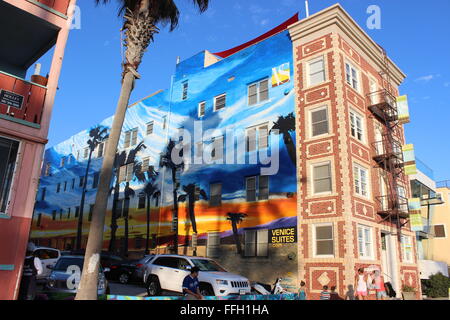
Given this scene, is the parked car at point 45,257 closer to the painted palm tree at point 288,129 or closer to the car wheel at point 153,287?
the car wheel at point 153,287

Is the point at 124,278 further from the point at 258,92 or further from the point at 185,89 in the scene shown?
the point at 185,89

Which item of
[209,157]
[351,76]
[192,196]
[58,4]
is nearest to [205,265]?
[58,4]

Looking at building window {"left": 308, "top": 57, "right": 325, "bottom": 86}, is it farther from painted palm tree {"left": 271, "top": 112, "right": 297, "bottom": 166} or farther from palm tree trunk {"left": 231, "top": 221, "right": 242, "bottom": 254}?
palm tree trunk {"left": 231, "top": 221, "right": 242, "bottom": 254}

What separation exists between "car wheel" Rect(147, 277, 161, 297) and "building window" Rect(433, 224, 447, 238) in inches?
1341

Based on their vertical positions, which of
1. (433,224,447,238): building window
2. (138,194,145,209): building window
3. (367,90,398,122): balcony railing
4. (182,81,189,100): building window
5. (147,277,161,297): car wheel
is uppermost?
(182,81,189,100): building window

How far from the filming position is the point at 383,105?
23.4m

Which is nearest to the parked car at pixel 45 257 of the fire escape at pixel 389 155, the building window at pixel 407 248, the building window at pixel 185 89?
the building window at pixel 185 89

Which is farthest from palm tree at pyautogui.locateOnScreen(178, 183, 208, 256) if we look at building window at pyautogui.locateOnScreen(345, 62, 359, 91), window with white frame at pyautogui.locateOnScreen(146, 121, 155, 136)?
building window at pyautogui.locateOnScreen(345, 62, 359, 91)

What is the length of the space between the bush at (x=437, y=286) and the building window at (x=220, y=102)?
2126 centimetres

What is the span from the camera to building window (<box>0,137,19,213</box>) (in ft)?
34.7

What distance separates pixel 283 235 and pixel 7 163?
14946 millimetres

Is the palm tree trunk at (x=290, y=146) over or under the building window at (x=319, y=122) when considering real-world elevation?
under

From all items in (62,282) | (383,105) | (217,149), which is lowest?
(62,282)

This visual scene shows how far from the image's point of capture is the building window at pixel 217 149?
26.9 meters
